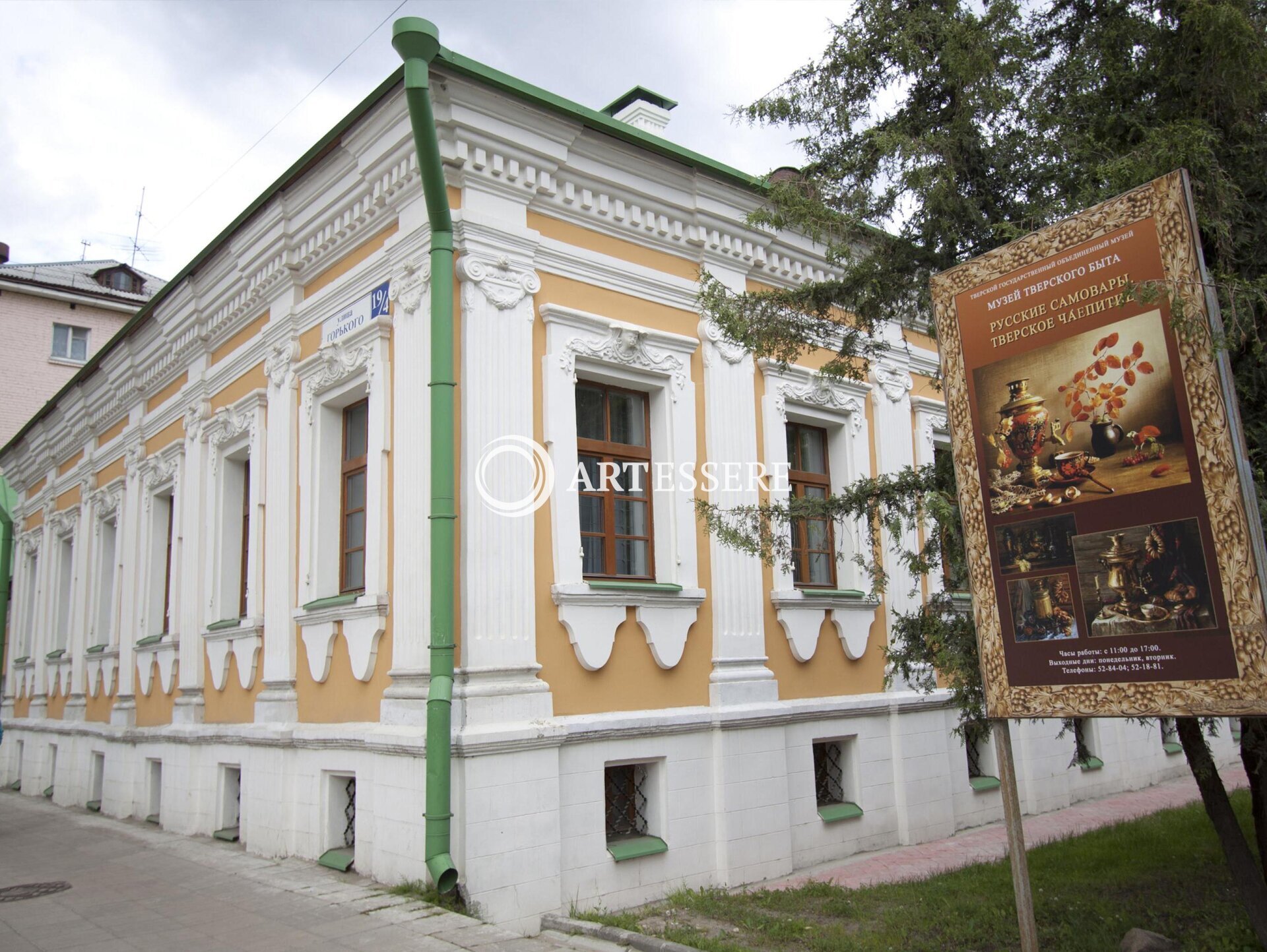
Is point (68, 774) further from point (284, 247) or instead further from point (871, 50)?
point (871, 50)

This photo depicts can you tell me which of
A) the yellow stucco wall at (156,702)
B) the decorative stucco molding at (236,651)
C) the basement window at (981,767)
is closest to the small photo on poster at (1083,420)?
the basement window at (981,767)

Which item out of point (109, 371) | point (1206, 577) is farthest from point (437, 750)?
point (109, 371)

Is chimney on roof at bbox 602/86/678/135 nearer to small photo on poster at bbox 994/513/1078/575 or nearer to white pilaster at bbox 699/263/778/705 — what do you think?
white pilaster at bbox 699/263/778/705

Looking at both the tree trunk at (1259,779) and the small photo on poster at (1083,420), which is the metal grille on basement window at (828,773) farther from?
the small photo on poster at (1083,420)

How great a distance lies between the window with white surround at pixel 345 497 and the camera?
29.5 ft

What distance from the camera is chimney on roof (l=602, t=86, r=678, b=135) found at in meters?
11.6

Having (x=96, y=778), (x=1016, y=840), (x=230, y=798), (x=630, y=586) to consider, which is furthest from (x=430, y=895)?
(x=96, y=778)

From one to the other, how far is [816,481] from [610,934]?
5851 millimetres

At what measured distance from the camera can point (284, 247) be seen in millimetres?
10773

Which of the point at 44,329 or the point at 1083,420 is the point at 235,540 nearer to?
the point at 1083,420

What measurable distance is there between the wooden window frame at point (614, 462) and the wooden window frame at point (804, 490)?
1729 mm

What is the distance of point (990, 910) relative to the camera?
23.8 ft

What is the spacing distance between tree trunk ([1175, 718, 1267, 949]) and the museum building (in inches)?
106

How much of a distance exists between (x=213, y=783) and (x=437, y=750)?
5552 mm
